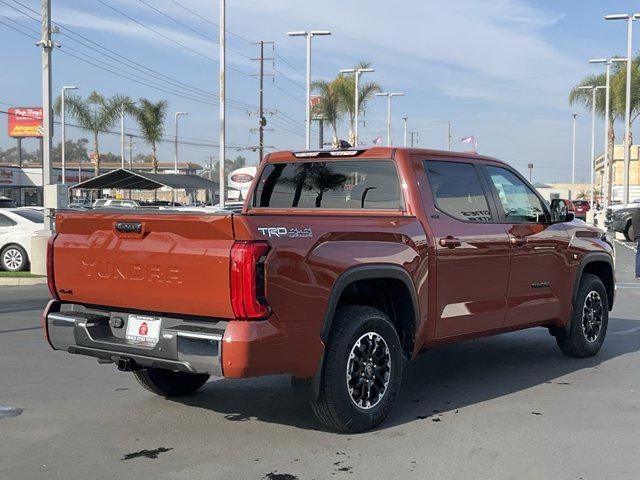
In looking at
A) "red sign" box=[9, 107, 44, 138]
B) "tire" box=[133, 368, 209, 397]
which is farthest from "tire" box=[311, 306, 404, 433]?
"red sign" box=[9, 107, 44, 138]

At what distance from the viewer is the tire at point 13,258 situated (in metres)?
17.1

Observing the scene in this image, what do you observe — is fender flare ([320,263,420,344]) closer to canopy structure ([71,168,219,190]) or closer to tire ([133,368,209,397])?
tire ([133,368,209,397])

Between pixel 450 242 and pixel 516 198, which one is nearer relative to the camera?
pixel 450 242

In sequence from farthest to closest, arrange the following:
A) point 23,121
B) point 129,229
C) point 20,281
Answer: point 23,121 < point 20,281 < point 129,229

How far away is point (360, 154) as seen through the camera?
6.29 metres

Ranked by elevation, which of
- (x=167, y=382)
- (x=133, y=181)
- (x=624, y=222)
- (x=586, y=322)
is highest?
(x=133, y=181)

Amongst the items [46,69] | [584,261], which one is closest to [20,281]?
[46,69]

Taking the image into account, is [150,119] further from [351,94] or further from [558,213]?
[558,213]

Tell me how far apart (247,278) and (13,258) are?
14160 mm

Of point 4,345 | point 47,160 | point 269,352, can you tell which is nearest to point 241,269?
point 269,352

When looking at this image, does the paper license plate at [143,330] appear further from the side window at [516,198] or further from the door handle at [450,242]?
the side window at [516,198]

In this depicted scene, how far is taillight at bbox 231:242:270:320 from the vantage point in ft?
14.5

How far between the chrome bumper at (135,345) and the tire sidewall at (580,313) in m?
4.32

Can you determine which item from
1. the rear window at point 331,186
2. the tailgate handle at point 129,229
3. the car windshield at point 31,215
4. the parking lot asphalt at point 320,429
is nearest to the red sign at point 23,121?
the car windshield at point 31,215
